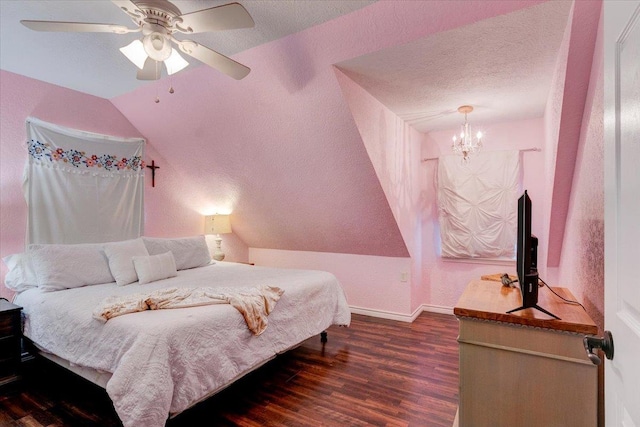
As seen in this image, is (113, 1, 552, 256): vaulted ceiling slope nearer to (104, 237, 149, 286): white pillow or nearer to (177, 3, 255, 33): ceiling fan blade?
(177, 3, 255, 33): ceiling fan blade

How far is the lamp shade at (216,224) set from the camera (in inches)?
167

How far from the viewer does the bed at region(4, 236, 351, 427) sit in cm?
164

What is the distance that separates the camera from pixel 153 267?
9.82ft

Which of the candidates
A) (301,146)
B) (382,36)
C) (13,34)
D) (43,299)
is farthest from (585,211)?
(13,34)

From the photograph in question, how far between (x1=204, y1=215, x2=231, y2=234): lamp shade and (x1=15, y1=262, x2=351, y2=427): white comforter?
4.63 feet

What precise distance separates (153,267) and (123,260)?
259mm

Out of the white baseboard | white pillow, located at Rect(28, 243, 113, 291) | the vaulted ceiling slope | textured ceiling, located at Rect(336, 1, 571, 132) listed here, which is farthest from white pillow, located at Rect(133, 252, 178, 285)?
textured ceiling, located at Rect(336, 1, 571, 132)

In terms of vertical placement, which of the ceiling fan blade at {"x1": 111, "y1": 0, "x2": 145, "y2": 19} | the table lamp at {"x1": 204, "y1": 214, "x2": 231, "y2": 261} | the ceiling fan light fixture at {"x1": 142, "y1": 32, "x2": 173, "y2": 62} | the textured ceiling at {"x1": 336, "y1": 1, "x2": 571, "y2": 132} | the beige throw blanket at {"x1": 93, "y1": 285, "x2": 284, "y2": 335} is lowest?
the beige throw blanket at {"x1": 93, "y1": 285, "x2": 284, "y2": 335}

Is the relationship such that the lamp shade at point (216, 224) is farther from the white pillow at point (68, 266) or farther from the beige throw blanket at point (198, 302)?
the beige throw blanket at point (198, 302)

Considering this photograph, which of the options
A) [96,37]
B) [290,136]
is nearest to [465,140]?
[290,136]

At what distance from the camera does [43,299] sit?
94.3 inches

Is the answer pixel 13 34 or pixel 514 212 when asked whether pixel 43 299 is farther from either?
pixel 514 212

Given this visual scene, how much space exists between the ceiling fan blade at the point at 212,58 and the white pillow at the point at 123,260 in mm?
1963

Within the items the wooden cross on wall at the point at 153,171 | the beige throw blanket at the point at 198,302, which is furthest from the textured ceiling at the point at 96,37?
the beige throw blanket at the point at 198,302
